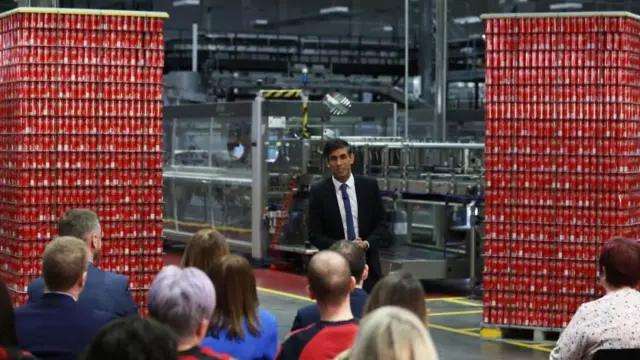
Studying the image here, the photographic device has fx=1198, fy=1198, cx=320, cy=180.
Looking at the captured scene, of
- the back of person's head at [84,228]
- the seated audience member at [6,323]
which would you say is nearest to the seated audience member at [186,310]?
the seated audience member at [6,323]

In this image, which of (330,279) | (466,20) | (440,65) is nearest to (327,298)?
(330,279)

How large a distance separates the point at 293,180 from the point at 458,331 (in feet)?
17.6

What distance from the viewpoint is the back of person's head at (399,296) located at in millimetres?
3758

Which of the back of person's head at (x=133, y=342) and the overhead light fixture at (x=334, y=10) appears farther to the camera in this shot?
the overhead light fixture at (x=334, y=10)

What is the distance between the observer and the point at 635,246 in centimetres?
491

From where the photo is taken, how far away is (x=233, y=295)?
448 centimetres

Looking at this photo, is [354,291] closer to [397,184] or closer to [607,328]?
[607,328]

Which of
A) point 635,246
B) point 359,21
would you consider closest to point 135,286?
point 635,246

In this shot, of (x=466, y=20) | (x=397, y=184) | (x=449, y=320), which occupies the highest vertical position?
(x=466, y=20)

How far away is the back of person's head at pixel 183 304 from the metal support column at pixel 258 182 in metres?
12.6

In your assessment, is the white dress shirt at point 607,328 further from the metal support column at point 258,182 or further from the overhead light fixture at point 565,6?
the overhead light fixture at point 565,6

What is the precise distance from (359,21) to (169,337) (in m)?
30.5

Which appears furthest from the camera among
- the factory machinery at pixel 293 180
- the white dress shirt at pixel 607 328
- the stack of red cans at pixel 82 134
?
the factory machinery at pixel 293 180

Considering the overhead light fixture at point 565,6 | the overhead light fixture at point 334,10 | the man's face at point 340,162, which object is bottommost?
the man's face at point 340,162
